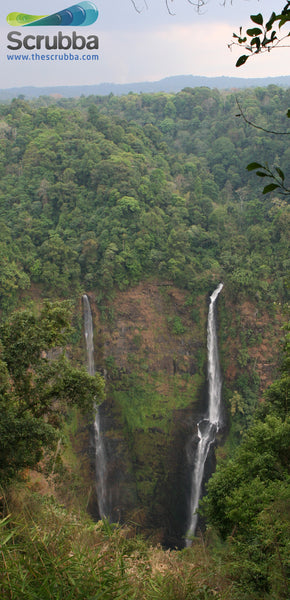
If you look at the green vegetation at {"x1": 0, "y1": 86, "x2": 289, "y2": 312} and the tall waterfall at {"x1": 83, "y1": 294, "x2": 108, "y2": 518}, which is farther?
the green vegetation at {"x1": 0, "y1": 86, "x2": 289, "y2": 312}

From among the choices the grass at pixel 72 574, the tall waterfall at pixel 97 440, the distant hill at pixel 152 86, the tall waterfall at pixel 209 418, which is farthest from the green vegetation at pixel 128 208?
the distant hill at pixel 152 86

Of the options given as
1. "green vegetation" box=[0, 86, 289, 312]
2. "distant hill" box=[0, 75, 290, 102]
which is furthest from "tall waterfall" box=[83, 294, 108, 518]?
"distant hill" box=[0, 75, 290, 102]

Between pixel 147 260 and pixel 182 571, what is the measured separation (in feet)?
55.7

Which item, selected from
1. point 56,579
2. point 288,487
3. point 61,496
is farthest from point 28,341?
point 61,496

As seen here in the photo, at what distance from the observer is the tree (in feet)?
23.9

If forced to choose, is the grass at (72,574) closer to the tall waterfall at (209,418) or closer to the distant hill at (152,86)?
the tall waterfall at (209,418)

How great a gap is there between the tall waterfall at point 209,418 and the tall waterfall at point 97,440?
11.7 ft

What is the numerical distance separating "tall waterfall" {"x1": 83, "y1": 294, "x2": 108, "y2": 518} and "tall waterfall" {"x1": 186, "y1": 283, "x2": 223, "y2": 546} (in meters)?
3.56

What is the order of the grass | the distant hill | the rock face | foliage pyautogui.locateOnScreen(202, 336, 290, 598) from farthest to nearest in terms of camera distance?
the distant hill, the rock face, foliage pyautogui.locateOnScreen(202, 336, 290, 598), the grass

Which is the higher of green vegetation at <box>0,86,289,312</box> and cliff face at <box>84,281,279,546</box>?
green vegetation at <box>0,86,289,312</box>

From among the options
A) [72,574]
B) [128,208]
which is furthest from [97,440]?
[72,574]

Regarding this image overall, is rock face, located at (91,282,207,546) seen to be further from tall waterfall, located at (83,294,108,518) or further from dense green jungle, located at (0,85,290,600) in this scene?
tall waterfall, located at (83,294,108,518)

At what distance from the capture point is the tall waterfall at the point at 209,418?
16.7 meters

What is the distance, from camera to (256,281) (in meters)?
18.3
